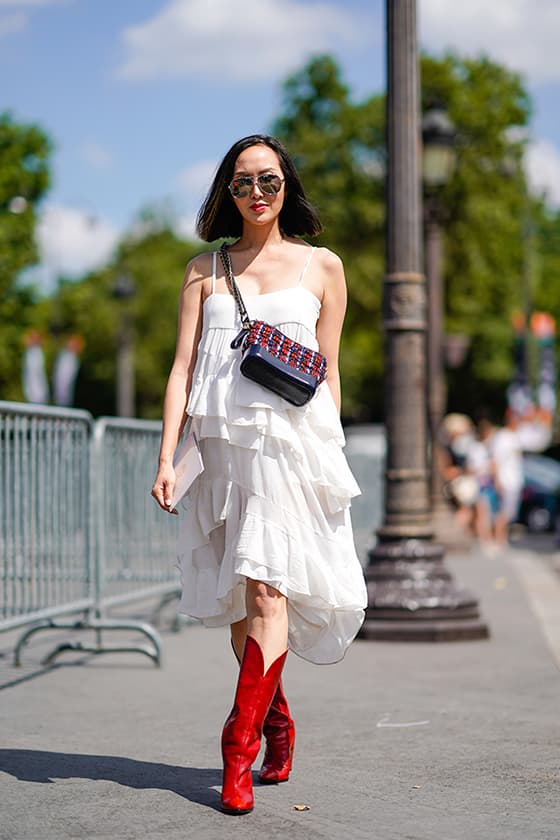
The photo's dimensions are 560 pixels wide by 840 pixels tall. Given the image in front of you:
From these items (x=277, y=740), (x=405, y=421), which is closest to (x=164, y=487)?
(x=277, y=740)

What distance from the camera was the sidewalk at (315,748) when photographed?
13.8 ft

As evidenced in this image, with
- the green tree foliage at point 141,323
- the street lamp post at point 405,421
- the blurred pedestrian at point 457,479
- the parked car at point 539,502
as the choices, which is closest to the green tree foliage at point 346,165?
the green tree foliage at point 141,323

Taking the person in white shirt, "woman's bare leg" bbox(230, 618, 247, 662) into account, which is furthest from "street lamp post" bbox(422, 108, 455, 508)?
"woman's bare leg" bbox(230, 618, 247, 662)

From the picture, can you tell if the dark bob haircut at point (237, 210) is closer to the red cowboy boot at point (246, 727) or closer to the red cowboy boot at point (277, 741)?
the red cowboy boot at point (246, 727)

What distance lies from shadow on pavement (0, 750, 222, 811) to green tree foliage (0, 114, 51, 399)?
37.9 metres

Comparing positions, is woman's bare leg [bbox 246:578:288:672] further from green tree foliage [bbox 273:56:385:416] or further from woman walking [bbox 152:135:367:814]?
green tree foliage [bbox 273:56:385:416]

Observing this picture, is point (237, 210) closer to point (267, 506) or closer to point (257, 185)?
point (257, 185)

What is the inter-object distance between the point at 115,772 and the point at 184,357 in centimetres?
143

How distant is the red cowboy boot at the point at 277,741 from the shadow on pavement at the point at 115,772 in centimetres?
17

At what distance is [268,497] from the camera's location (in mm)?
4523

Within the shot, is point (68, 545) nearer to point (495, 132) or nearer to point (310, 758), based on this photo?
point (310, 758)

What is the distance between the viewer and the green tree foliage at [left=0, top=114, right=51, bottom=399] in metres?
42.8

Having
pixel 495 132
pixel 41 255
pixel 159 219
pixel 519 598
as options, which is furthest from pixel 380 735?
pixel 159 219

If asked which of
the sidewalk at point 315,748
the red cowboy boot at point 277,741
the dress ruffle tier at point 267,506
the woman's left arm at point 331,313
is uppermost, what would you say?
the woman's left arm at point 331,313
